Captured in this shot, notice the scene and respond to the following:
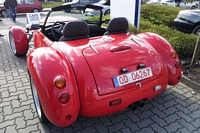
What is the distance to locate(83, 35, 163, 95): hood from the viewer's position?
7.67 feet

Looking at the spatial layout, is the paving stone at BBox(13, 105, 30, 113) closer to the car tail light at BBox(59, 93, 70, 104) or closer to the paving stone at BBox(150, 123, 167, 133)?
the car tail light at BBox(59, 93, 70, 104)

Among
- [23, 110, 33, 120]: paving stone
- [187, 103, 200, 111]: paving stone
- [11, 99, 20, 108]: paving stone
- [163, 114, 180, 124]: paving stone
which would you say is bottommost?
[163, 114, 180, 124]: paving stone

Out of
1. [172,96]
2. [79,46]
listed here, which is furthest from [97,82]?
[172,96]

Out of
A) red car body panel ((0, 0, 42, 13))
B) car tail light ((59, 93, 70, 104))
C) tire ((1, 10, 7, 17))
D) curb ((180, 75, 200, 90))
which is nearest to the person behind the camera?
car tail light ((59, 93, 70, 104))

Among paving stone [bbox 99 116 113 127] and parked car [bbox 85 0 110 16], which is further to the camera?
parked car [bbox 85 0 110 16]

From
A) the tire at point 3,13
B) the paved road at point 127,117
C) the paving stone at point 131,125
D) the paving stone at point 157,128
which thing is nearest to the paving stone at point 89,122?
the paved road at point 127,117

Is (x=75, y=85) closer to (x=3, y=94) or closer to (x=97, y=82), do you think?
(x=97, y=82)

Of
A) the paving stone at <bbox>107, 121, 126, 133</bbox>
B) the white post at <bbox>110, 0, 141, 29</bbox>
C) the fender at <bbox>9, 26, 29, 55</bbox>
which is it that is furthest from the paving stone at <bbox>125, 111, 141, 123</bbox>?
the white post at <bbox>110, 0, 141, 29</bbox>

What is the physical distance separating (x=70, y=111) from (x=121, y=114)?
3.45 ft

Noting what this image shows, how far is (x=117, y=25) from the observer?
3.29m

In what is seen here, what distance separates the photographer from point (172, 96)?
3.40 meters

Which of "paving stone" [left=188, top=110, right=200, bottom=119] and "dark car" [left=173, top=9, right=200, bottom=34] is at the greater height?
"dark car" [left=173, top=9, right=200, bottom=34]

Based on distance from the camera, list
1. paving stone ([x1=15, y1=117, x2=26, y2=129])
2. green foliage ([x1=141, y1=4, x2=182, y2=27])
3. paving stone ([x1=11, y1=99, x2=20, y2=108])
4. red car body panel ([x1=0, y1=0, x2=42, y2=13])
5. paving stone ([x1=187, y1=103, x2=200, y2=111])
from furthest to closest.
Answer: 1. red car body panel ([x1=0, y1=0, x2=42, y2=13])
2. green foliage ([x1=141, y1=4, x2=182, y2=27])
3. paving stone ([x1=11, y1=99, x2=20, y2=108])
4. paving stone ([x1=187, y1=103, x2=200, y2=111])
5. paving stone ([x1=15, y1=117, x2=26, y2=129])

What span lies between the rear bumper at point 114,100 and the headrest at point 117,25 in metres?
1.20
